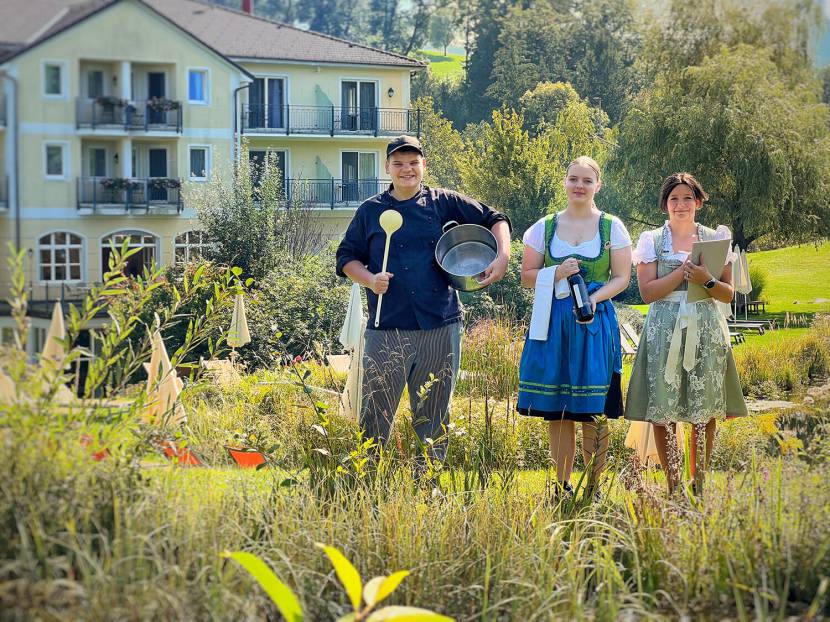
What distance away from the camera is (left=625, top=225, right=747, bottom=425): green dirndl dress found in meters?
3.81

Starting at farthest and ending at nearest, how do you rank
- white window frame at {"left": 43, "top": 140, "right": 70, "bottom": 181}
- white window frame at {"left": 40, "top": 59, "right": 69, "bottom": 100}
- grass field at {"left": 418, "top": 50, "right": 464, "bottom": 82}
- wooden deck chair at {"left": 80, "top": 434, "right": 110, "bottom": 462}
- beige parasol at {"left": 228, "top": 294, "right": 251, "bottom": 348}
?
grass field at {"left": 418, "top": 50, "right": 464, "bottom": 82} < beige parasol at {"left": 228, "top": 294, "right": 251, "bottom": 348} < white window frame at {"left": 43, "top": 140, "right": 70, "bottom": 181} < white window frame at {"left": 40, "top": 59, "right": 69, "bottom": 100} < wooden deck chair at {"left": 80, "top": 434, "right": 110, "bottom": 462}

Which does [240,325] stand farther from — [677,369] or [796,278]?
[796,278]

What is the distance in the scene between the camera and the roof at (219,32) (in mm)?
3021

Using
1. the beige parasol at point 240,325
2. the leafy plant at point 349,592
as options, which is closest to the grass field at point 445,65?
the beige parasol at point 240,325

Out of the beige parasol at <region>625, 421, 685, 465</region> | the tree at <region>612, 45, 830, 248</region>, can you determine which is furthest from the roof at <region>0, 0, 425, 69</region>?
the tree at <region>612, 45, 830, 248</region>

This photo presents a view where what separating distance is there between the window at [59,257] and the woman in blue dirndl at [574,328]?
151 cm

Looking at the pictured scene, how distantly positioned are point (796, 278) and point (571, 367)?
20.2 ft

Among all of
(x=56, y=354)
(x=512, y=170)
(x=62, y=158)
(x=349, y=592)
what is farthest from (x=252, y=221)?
(x=349, y=592)

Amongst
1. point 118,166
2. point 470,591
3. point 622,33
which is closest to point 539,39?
point 622,33

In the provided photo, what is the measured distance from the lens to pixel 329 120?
12016 millimetres

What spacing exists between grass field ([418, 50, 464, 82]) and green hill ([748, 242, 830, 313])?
463 centimetres

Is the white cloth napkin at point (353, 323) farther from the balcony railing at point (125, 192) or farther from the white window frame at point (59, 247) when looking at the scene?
the white window frame at point (59, 247)

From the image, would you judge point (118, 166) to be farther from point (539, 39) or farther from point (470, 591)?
point (539, 39)

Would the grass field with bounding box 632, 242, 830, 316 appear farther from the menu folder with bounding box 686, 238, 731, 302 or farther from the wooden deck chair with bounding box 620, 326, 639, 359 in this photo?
the menu folder with bounding box 686, 238, 731, 302
